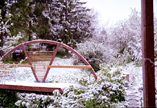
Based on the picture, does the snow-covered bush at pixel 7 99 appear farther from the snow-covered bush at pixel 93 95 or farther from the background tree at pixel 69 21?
the background tree at pixel 69 21

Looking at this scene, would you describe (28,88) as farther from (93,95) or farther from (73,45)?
(73,45)

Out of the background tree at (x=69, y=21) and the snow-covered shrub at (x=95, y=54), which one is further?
the background tree at (x=69, y=21)

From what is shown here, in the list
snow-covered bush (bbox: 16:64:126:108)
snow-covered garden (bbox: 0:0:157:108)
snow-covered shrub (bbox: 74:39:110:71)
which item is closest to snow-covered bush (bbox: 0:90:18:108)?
snow-covered garden (bbox: 0:0:157:108)

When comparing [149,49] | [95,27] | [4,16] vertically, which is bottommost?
[149,49]

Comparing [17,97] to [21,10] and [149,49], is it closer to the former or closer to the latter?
[149,49]

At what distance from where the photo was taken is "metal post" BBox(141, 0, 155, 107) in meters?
0.97

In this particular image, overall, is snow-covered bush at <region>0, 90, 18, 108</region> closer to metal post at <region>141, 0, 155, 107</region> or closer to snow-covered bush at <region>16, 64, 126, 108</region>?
snow-covered bush at <region>16, 64, 126, 108</region>

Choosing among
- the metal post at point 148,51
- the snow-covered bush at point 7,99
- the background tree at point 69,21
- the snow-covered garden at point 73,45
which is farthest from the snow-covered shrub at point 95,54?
the metal post at point 148,51

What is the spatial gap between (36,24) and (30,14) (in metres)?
0.50

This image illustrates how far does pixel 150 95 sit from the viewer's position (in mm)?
979

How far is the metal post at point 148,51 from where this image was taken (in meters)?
0.97

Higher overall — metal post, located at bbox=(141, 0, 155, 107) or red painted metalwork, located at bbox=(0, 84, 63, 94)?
metal post, located at bbox=(141, 0, 155, 107)

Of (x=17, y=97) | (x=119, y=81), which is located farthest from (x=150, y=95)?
(x=17, y=97)

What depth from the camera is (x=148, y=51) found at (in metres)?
0.98
